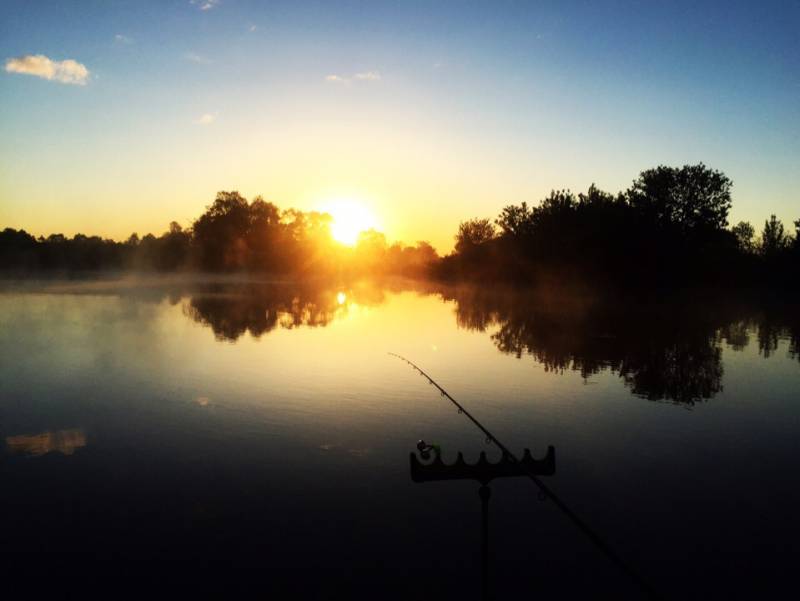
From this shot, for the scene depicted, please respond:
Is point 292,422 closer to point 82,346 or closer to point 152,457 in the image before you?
point 152,457

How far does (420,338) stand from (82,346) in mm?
19844

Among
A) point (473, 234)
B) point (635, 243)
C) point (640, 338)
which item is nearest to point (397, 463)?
point (640, 338)

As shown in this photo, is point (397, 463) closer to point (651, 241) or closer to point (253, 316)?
point (253, 316)

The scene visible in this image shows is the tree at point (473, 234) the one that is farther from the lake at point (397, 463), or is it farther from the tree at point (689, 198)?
the lake at point (397, 463)

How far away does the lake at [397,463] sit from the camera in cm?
877

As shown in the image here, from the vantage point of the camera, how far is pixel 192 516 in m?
10.0

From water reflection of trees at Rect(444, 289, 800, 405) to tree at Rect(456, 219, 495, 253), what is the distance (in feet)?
247

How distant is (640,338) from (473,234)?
102868 mm

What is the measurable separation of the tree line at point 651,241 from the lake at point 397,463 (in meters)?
55.5

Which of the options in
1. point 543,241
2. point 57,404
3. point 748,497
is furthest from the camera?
point 543,241

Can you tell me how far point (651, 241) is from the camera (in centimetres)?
8056

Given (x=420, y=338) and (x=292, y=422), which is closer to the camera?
(x=292, y=422)

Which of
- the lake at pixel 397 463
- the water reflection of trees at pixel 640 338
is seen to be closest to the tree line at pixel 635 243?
the water reflection of trees at pixel 640 338

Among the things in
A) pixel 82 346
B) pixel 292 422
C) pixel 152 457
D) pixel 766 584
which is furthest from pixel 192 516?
pixel 82 346
